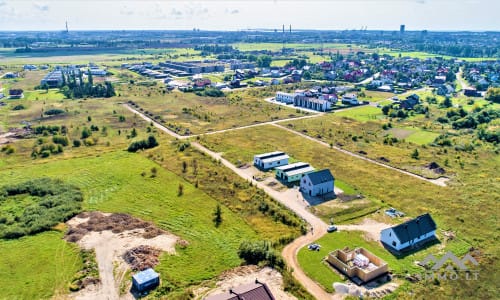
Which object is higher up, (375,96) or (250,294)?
(375,96)

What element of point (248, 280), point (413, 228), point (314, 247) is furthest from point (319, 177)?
point (248, 280)

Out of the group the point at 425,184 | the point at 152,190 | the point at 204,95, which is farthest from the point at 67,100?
the point at 425,184

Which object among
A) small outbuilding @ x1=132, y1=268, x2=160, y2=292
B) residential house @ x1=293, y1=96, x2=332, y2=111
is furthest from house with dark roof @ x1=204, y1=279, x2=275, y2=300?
residential house @ x1=293, y1=96, x2=332, y2=111

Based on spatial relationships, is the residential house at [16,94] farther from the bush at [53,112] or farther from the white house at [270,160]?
the white house at [270,160]

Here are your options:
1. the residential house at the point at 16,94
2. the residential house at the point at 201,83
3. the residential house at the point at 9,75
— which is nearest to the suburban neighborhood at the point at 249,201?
the residential house at the point at 16,94

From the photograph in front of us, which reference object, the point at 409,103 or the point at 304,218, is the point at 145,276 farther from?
the point at 409,103

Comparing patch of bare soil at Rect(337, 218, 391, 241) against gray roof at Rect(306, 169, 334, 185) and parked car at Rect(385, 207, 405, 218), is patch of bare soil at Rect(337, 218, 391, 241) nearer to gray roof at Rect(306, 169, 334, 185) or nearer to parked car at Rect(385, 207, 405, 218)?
parked car at Rect(385, 207, 405, 218)

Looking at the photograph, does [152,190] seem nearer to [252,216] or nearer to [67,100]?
[252,216]
